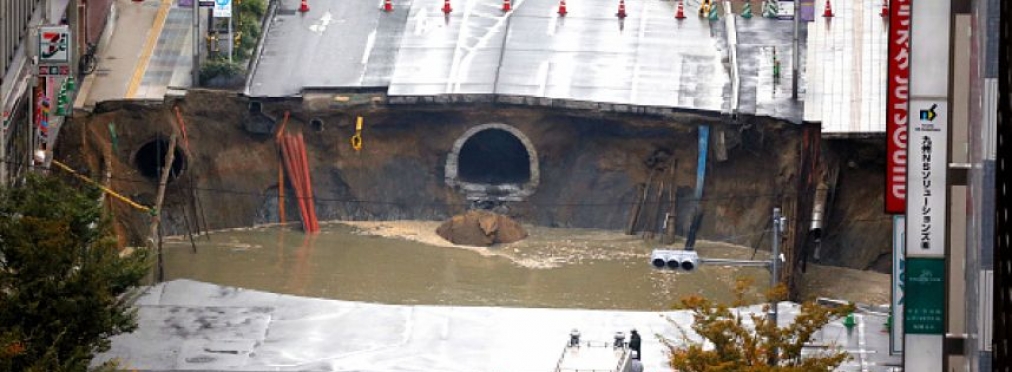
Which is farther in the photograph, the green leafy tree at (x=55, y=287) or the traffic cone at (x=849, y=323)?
the traffic cone at (x=849, y=323)

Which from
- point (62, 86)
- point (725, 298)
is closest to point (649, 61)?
point (725, 298)

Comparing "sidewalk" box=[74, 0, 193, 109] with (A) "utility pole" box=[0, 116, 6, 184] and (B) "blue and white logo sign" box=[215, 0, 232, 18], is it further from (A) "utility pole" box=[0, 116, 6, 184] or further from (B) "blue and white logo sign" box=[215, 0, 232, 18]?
(A) "utility pole" box=[0, 116, 6, 184]

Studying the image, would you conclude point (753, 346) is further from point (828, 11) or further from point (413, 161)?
point (828, 11)

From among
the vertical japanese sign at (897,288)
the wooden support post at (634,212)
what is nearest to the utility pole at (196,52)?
the wooden support post at (634,212)

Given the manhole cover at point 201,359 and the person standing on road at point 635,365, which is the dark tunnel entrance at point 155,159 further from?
the person standing on road at point 635,365

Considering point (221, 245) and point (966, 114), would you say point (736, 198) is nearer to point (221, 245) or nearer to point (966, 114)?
point (221, 245)
